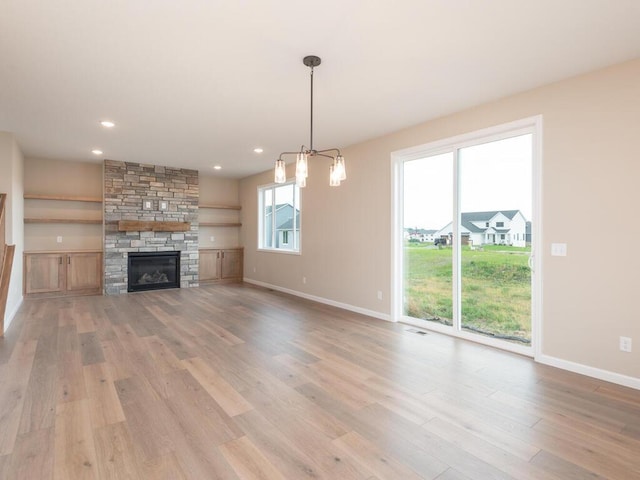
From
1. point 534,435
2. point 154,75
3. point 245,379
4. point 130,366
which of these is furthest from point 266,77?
point 534,435

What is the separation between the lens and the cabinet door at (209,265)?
26.1 ft

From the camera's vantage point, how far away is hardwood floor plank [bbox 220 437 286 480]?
1.75m

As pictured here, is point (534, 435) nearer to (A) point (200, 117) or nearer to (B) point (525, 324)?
(B) point (525, 324)

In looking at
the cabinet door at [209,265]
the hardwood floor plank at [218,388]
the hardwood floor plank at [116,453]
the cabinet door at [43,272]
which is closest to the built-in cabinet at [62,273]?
the cabinet door at [43,272]

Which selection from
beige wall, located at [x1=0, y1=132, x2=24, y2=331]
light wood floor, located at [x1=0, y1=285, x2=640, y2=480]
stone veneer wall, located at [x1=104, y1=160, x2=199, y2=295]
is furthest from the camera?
stone veneer wall, located at [x1=104, y1=160, x2=199, y2=295]

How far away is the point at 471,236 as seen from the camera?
402 cm

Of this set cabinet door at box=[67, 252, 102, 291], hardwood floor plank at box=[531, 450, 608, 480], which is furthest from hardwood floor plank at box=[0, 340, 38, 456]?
cabinet door at box=[67, 252, 102, 291]

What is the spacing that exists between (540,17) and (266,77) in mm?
2150

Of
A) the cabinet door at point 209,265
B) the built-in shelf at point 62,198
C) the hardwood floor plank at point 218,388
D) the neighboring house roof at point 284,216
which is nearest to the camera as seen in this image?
the hardwood floor plank at point 218,388

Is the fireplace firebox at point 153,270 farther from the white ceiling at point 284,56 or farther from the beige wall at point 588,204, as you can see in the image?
the beige wall at point 588,204

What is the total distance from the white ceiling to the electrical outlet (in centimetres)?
229

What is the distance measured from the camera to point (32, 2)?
2145mm

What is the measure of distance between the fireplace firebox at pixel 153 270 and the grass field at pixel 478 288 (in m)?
5.26

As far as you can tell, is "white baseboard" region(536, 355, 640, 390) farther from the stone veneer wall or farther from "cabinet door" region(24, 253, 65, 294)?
"cabinet door" region(24, 253, 65, 294)
